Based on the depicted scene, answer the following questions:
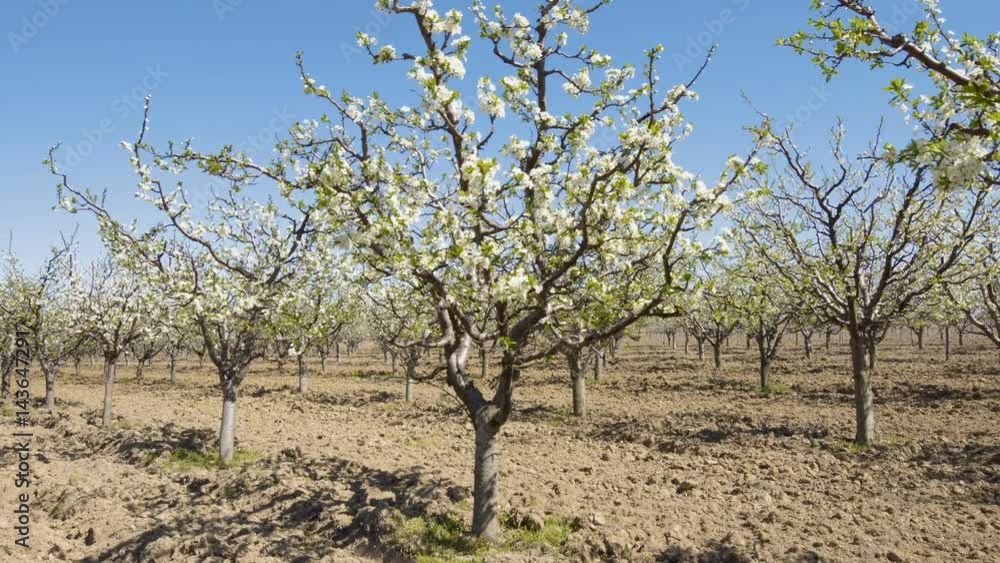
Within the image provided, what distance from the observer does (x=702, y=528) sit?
9.15 metres

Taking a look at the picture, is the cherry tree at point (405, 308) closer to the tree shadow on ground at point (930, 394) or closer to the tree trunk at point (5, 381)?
the tree shadow on ground at point (930, 394)

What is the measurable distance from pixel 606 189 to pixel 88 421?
22371mm

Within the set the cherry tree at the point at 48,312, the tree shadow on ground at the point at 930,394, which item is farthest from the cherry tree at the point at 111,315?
the tree shadow on ground at the point at 930,394

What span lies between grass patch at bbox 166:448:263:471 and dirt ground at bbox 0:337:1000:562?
13 centimetres

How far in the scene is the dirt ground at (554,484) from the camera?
28.2 ft

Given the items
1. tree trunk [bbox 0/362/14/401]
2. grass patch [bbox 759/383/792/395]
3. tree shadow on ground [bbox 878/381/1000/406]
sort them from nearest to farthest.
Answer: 1. tree shadow on ground [bbox 878/381/1000/406]
2. grass patch [bbox 759/383/792/395]
3. tree trunk [bbox 0/362/14/401]

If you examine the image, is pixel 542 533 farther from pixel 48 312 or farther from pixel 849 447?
pixel 48 312

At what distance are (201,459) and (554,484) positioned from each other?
30.1 feet

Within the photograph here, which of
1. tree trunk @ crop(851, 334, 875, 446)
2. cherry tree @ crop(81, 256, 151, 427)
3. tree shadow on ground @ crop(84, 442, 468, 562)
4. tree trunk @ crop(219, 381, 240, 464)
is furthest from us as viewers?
cherry tree @ crop(81, 256, 151, 427)

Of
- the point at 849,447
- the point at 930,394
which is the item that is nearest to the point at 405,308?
the point at 849,447

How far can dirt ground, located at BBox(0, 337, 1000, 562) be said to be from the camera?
860cm

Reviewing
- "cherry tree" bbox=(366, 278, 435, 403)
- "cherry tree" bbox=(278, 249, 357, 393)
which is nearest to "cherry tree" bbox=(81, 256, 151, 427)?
"cherry tree" bbox=(278, 249, 357, 393)

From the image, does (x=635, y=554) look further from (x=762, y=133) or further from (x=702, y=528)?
(x=762, y=133)

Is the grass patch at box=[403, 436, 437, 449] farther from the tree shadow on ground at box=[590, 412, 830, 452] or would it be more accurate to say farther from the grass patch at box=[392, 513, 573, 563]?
the grass patch at box=[392, 513, 573, 563]
